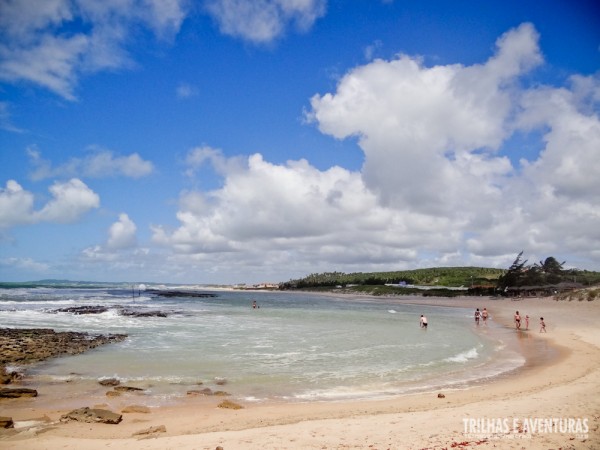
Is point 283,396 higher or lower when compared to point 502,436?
lower

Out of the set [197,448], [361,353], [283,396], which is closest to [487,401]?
[283,396]

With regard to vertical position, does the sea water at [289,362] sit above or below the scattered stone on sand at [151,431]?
below

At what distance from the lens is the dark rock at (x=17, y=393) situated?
1476 cm

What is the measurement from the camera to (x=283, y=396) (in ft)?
51.4

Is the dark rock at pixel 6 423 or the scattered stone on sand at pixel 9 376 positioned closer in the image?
the dark rock at pixel 6 423

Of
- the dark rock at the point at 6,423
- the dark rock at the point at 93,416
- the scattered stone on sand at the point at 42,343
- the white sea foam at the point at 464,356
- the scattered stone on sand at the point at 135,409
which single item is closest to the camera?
the dark rock at the point at 6,423

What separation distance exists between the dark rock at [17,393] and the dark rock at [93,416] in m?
4.04

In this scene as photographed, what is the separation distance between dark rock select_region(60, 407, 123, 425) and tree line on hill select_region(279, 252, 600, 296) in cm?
9381

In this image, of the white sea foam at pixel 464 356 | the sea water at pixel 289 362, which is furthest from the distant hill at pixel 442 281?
the white sea foam at pixel 464 356

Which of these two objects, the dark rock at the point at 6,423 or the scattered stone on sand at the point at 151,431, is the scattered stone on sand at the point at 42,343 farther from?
the scattered stone on sand at the point at 151,431

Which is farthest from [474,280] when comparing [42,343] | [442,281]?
[42,343]

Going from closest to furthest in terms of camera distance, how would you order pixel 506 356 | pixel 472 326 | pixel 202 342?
pixel 506 356 → pixel 202 342 → pixel 472 326

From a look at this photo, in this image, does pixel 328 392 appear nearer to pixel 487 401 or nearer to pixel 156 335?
pixel 487 401

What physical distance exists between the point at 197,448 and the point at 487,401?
9.61 metres
